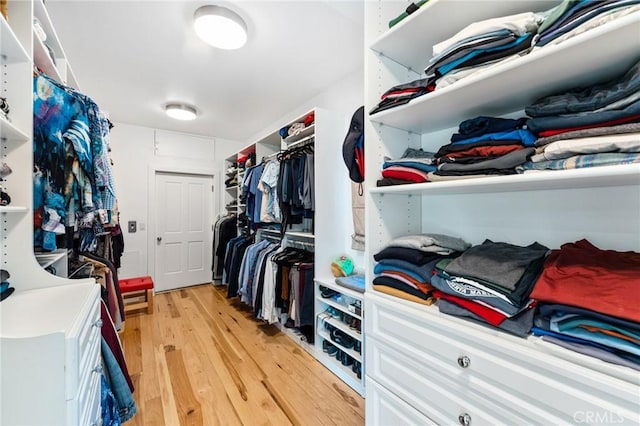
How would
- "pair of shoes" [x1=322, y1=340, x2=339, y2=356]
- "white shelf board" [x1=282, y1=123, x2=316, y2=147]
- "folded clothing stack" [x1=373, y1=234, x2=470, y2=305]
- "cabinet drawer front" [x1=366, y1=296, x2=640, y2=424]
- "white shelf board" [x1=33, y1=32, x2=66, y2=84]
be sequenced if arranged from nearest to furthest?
"cabinet drawer front" [x1=366, y1=296, x2=640, y2=424] < "folded clothing stack" [x1=373, y1=234, x2=470, y2=305] < "white shelf board" [x1=33, y1=32, x2=66, y2=84] < "pair of shoes" [x1=322, y1=340, x2=339, y2=356] < "white shelf board" [x1=282, y1=123, x2=316, y2=147]

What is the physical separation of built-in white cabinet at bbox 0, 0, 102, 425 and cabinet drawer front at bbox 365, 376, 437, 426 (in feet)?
3.42

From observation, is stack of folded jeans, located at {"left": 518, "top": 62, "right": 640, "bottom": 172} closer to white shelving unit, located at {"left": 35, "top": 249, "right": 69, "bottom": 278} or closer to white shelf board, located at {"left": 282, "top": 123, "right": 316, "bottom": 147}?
white shelf board, located at {"left": 282, "top": 123, "right": 316, "bottom": 147}

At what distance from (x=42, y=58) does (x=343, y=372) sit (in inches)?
102

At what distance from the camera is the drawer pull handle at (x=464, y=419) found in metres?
0.83

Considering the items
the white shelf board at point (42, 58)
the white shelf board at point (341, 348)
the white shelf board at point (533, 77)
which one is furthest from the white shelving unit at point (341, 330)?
the white shelf board at point (42, 58)

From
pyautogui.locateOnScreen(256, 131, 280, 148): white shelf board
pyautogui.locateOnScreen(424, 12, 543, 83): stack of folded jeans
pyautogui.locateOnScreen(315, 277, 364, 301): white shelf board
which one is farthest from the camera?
pyautogui.locateOnScreen(256, 131, 280, 148): white shelf board

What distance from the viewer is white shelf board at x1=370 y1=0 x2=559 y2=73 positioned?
94cm

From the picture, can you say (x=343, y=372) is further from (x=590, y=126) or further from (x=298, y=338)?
(x=590, y=126)

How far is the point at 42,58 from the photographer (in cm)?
131

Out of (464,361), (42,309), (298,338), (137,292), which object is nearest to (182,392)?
(298,338)

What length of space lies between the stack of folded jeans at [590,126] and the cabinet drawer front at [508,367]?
521 mm

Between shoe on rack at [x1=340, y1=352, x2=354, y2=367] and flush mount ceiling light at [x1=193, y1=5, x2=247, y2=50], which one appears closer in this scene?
flush mount ceiling light at [x1=193, y1=5, x2=247, y2=50]

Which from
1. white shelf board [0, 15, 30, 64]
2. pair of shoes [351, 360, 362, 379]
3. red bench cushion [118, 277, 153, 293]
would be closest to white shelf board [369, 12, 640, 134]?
white shelf board [0, 15, 30, 64]

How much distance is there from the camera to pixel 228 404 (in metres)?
1.67
